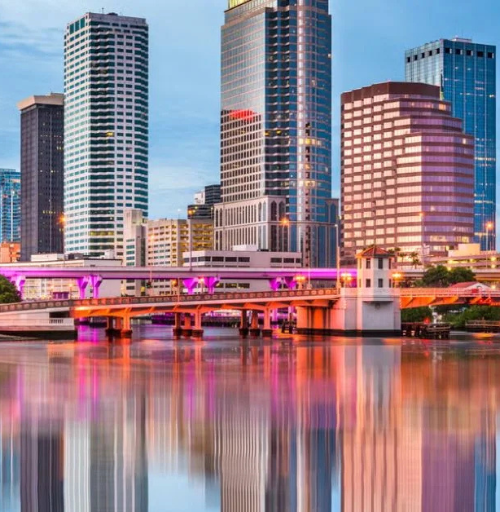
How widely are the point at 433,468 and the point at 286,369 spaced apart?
45.3 meters

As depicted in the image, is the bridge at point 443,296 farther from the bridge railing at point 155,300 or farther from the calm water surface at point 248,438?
the calm water surface at point 248,438

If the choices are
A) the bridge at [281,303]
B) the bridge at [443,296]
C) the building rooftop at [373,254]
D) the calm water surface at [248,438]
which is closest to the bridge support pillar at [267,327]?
the bridge at [281,303]

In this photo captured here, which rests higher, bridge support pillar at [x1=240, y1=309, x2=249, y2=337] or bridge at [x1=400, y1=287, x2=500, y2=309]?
bridge at [x1=400, y1=287, x2=500, y2=309]

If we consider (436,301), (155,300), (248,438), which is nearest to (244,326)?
(155,300)

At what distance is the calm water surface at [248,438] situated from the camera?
Result: 38812mm

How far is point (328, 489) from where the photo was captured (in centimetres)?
3988

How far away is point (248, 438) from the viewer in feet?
163

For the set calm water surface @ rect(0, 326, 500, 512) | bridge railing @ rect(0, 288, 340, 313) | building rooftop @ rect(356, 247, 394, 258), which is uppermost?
building rooftop @ rect(356, 247, 394, 258)

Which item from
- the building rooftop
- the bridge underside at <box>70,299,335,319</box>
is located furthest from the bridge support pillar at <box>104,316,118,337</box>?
the building rooftop

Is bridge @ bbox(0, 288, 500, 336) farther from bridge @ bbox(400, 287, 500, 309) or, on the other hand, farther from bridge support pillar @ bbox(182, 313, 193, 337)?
bridge support pillar @ bbox(182, 313, 193, 337)

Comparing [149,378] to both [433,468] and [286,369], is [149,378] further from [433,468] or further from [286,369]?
[433,468]

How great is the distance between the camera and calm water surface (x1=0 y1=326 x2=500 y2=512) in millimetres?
38812

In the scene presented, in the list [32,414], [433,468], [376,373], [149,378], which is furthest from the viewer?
[376,373]

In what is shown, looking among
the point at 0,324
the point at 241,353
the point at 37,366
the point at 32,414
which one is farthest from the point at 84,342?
the point at 32,414
